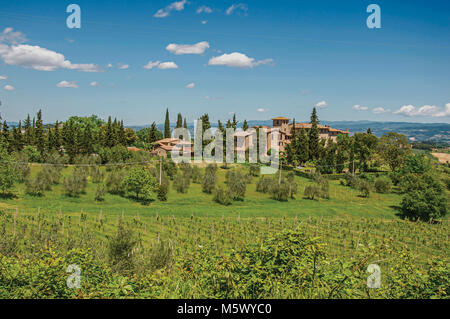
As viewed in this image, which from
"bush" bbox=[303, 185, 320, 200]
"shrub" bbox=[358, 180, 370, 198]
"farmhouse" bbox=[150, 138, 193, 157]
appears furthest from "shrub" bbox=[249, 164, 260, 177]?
"farmhouse" bbox=[150, 138, 193, 157]

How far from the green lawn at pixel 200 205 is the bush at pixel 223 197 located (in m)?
0.69

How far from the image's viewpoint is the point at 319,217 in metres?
33.4

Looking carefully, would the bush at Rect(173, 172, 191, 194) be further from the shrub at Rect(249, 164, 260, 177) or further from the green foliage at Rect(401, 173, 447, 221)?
the green foliage at Rect(401, 173, 447, 221)

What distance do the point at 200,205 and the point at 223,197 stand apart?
3.14 meters

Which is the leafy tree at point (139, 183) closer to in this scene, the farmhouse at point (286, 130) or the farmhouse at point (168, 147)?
the farmhouse at point (168, 147)

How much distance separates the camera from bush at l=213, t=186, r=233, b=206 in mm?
37031

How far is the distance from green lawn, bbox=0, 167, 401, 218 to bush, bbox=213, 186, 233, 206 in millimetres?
687

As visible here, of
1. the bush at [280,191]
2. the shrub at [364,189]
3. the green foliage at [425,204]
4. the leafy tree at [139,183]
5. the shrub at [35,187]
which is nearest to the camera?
the shrub at [35,187]

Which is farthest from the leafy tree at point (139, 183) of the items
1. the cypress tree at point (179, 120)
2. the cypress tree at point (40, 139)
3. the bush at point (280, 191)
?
the cypress tree at point (179, 120)

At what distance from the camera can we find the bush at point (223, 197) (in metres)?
37.0

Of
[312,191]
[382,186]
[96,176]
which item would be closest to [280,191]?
[312,191]

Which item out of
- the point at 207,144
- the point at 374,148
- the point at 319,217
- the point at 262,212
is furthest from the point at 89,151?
the point at 374,148
